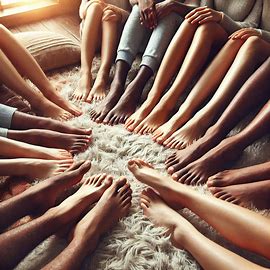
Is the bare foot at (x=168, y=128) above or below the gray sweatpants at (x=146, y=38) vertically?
below

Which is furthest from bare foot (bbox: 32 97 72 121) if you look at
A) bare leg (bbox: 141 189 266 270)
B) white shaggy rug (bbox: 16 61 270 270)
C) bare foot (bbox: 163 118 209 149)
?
bare leg (bbox: 141 189 266 270)

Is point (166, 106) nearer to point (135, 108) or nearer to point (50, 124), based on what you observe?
point (135, 108)

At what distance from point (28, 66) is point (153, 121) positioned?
1.86 ft

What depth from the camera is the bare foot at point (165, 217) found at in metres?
1.13

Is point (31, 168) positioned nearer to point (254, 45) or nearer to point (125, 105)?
point (125, 105)

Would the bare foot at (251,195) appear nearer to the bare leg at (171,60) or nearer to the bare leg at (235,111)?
the bare leg at (235,111)

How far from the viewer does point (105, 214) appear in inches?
47.3

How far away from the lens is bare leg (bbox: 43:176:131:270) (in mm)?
1052

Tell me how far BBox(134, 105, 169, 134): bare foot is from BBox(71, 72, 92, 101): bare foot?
0.31m

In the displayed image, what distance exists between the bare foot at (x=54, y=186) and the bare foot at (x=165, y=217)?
17 centimetres

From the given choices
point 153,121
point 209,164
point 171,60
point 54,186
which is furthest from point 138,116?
point 54,186

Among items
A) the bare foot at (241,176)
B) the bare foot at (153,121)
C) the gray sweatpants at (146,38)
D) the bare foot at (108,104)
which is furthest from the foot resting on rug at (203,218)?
the gray sweatpants at (146,38)

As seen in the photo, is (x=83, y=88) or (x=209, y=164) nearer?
(x=209, y=164)

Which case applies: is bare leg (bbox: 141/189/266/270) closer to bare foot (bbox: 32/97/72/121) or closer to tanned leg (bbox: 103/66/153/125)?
tanned leg (bbox: 103/66/153/125)
